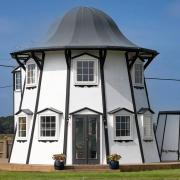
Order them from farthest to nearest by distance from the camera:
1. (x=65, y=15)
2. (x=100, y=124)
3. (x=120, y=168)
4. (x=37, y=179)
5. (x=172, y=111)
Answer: (x=172, y=111), (x=65, y=15), (x=100, y=124), (x=120, y=168), (x=37, y=179)

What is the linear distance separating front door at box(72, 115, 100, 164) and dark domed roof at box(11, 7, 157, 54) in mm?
3306

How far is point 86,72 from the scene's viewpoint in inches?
1200

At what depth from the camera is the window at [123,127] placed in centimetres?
3066

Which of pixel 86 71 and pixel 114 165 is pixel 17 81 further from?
pixel 114 165

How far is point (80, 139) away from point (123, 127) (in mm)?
2104

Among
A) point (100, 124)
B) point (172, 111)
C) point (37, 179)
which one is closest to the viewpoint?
point (37, 179)

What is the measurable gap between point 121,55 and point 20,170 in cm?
705

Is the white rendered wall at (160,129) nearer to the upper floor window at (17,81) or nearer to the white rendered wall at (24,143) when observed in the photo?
the white rendered wall at (24,143)

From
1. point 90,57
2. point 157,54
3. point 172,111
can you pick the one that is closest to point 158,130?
point 172,111

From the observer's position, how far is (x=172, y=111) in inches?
1393

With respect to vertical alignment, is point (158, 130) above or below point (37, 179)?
above

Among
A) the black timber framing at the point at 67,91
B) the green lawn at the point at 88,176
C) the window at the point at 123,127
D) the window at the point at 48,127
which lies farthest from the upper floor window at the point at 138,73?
the green lawn at the point at 88,176

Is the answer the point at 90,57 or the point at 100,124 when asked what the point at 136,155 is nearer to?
the point at 100,124

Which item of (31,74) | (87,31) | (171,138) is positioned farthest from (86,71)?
(171,138)
